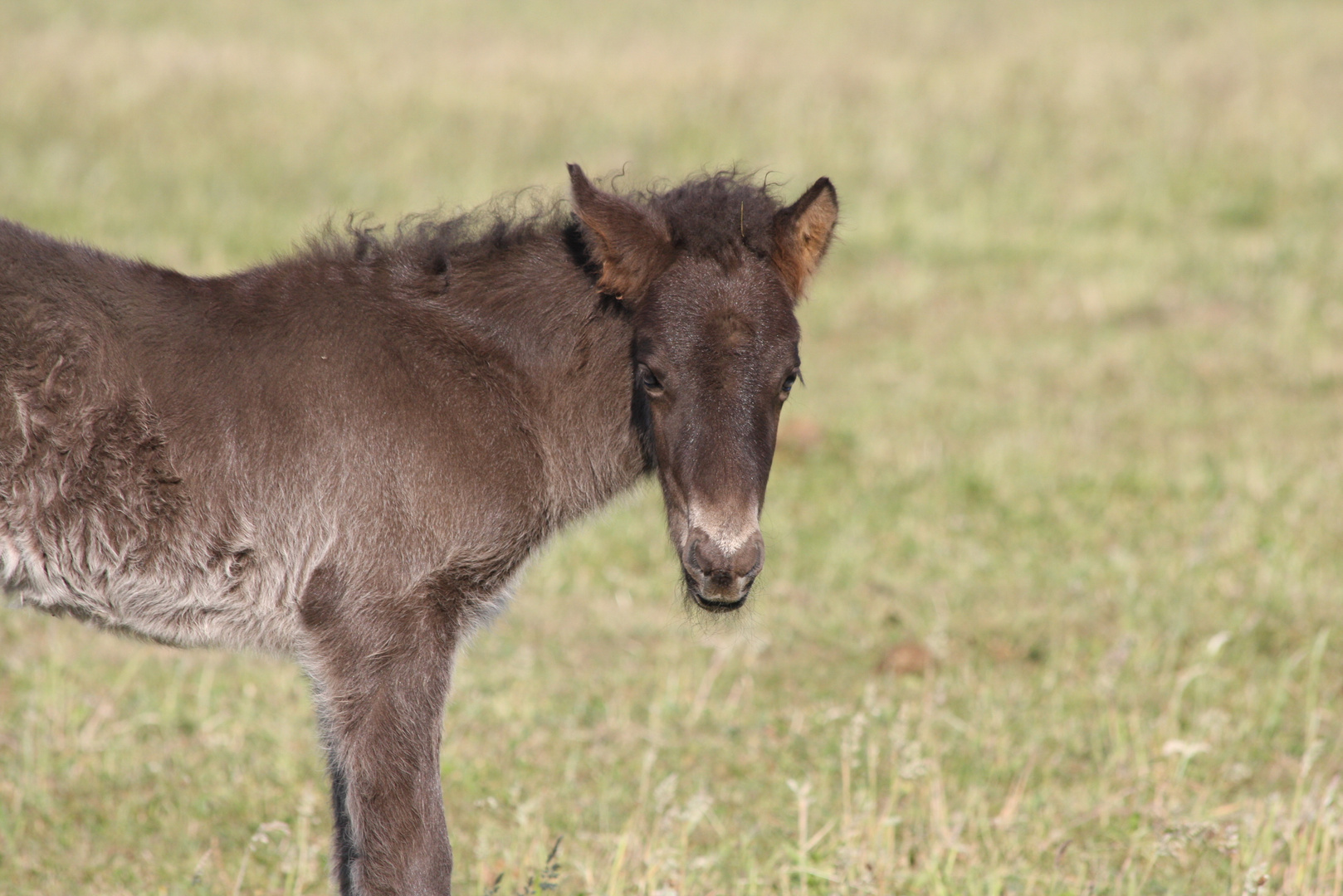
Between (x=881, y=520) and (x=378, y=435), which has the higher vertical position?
(x=881, y=520)

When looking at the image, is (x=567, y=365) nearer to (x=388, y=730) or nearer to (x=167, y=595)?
(x=388, y=730)

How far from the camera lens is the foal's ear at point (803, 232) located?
12.9ft

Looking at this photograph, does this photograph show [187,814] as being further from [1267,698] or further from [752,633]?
[1267,698]

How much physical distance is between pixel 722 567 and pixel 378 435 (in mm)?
1163

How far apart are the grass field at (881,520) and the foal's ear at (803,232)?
22cm

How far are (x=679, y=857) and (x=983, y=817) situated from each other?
1112 millimetres

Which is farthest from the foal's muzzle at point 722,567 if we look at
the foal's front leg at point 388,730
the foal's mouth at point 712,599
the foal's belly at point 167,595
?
the foal's belly at point 167,595

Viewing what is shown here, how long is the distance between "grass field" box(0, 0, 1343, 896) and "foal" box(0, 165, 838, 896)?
649 millimetres

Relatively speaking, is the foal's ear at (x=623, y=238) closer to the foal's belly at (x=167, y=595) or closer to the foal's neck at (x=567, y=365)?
the foal's neck at (x=567, y=365)

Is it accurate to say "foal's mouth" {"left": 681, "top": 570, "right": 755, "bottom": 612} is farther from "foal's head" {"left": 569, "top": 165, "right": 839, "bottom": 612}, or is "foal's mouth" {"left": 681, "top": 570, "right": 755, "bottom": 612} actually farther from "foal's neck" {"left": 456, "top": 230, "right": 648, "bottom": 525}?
"foal's neck" {"left": 456, "top": 230, "right": 648, "bottom": 525}

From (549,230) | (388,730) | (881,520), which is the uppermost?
(881,520)

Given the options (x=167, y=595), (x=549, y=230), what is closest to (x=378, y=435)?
(x=167, y=595)

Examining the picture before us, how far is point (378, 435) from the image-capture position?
3936 mm

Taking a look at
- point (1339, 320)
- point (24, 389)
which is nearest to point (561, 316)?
point (24, 389)
